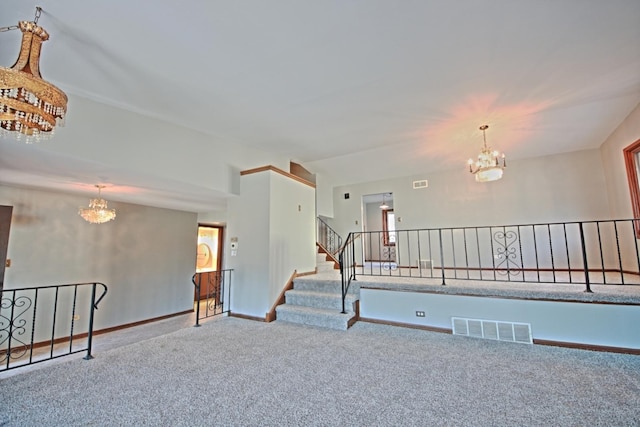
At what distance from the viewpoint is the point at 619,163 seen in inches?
199

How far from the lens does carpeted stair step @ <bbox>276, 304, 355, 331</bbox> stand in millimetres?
4125

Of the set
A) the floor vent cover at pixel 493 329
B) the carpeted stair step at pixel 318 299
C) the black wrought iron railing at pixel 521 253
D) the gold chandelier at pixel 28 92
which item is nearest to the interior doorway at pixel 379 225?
the black wrought iron railing at pixel 521 253

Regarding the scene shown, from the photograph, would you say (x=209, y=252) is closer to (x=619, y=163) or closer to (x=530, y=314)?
(x=530, y=314)

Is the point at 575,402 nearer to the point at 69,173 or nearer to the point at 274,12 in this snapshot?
the point at 274,12

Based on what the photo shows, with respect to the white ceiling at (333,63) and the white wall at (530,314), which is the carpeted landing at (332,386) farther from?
the white ceiling at (333,63)

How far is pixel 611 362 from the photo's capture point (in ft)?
9.32

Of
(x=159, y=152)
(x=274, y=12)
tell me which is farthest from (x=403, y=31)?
(x=159, y=152)

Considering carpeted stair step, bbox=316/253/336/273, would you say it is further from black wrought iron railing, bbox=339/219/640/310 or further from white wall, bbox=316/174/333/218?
white wall, bbox=316/174/333/218

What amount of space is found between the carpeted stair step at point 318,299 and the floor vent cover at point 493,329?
1.57 meters

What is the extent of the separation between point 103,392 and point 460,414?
3046 millimetres

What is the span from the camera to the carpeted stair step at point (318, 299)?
4474 millimetres

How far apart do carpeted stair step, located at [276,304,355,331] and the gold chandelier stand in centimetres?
376

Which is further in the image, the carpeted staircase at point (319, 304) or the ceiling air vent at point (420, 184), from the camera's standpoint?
the ceiling air vent at point (420, 184)

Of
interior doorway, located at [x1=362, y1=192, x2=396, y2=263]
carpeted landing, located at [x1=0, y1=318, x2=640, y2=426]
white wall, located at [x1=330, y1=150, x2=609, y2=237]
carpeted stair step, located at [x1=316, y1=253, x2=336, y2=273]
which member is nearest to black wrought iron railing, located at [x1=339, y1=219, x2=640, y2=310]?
white wall, located at [x1=330, y1=150, x2=609, y2=237]
